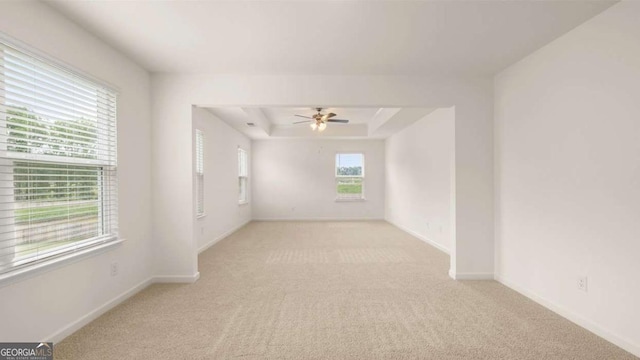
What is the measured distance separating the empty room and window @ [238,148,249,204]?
3.36 meters

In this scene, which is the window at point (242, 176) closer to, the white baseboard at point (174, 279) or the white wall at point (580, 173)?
the white baseboard at point (174, 279)

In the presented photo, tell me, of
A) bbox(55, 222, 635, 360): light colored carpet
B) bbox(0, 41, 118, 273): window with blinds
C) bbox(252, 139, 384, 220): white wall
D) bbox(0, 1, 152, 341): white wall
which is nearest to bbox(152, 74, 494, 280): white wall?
bbox(0, 1, 152, 341): white wall

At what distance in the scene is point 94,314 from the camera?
257 cm

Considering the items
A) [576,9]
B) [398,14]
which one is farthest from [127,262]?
[576,9]

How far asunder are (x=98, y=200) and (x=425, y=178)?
5192 millimetres

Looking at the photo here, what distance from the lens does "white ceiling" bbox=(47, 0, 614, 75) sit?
219 centimetres

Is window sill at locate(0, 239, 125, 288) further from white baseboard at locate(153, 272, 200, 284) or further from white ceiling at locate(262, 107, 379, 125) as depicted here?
white ceiling at locate(262, 107, 379, 125)

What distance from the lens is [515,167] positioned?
10.6ft

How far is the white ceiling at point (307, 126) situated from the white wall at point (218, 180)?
242 millimetres

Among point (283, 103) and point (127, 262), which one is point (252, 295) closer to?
point (127, 262)

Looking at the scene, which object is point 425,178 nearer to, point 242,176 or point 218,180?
point 218,180

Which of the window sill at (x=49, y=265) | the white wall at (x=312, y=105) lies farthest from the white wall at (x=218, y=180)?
the window sill at (x=49, y=265)

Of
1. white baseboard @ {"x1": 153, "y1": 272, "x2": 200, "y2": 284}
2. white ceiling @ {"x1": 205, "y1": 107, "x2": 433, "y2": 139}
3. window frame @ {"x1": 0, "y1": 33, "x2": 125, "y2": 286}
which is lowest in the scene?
white baseboard @ {"x1": 153, "y1": 272, "x2": 200, "y2": 284}

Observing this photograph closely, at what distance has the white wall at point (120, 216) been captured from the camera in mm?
1945
